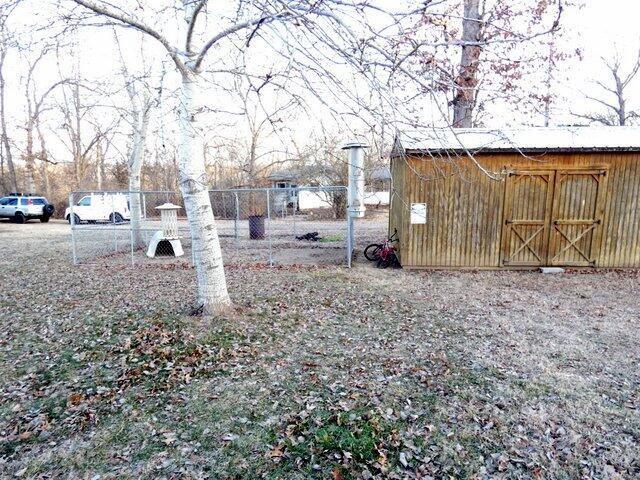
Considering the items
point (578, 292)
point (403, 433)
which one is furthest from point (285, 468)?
point (578, 292)

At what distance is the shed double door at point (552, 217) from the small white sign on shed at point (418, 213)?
1.77 metres

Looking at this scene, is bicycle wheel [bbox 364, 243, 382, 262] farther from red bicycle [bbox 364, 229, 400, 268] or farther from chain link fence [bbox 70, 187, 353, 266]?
chain link fence [bbox 70, 187, 353, 266]

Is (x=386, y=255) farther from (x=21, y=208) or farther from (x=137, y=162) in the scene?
(x=21, y=208)

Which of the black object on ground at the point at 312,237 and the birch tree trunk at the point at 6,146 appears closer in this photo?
the black object on ground at the point at 312,237

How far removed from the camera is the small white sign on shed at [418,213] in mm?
8719

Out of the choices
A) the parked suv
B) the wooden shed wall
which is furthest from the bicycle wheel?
the parked suv

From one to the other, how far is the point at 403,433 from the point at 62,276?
8.29 metres

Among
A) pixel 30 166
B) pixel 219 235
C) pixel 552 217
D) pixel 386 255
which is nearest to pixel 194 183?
pixel 386 255

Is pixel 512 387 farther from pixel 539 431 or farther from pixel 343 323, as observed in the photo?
pixel 343 323

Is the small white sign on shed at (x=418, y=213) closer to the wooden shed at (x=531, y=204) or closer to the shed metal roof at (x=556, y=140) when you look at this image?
the wooden shed at (x=531, y=204)

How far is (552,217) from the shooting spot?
28.1ft

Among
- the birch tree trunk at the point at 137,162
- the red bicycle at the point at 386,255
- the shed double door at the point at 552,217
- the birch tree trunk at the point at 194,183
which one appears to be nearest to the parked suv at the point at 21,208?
the birch tree trunk at the point at 137,162

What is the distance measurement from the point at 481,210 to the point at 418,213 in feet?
4.57

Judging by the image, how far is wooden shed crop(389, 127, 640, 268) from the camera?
8.36m
